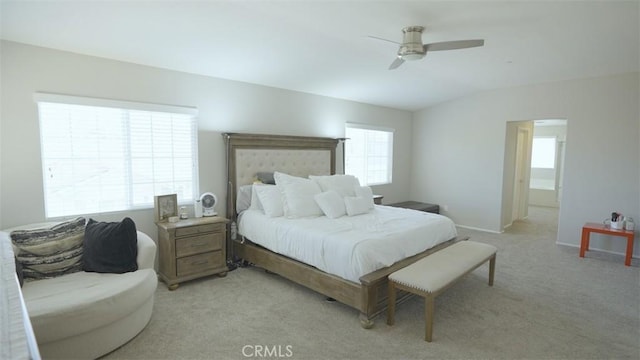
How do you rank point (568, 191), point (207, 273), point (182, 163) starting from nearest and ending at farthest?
point (207, 273) < point (182, 163) < point (568, 191)

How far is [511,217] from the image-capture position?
6641 mm

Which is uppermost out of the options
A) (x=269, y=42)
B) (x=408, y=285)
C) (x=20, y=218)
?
(x=269, y=42)

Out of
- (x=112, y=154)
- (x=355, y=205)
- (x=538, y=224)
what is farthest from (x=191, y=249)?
(x=538, y=224)

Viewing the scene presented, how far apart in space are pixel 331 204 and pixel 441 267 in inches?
57.5

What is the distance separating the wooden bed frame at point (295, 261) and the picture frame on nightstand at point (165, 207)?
0.74 m

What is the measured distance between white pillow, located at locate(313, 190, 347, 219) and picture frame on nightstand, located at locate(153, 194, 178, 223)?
162cm

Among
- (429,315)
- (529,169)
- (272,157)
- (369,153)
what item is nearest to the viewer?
(429,315)

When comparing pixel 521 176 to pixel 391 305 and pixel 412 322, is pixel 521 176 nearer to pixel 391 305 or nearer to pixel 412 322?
pixel 412 322

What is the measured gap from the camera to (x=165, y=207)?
11.9 feet

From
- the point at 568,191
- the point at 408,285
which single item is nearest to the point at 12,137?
the point at 408,285

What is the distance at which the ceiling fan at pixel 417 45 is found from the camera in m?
2.84

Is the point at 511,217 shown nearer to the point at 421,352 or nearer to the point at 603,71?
the point at 603,71

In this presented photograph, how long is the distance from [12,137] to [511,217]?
7.71 metres

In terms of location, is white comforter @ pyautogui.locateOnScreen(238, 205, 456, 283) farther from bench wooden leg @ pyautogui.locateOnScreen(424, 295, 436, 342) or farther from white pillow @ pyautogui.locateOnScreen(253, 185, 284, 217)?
bench wooden leg @ pyautogui.locateOnScreen(424, 295, 436, 342)
